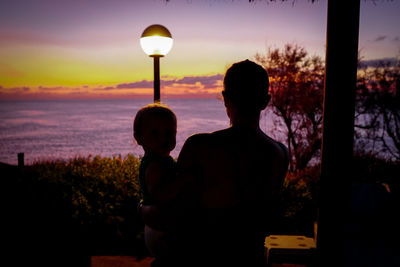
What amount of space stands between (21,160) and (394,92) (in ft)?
68.1

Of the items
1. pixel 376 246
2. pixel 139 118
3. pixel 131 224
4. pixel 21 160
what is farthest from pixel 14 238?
pixel 21 160

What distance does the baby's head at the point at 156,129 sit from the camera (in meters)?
2.08

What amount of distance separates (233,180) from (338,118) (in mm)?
917

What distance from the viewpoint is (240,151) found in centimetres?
161

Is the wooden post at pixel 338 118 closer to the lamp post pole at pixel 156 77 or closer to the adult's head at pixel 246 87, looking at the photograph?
the adult's head at pixel 246 87

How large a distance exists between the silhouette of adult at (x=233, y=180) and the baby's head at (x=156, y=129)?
0.46m

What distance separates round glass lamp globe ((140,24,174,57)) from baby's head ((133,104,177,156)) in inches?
120

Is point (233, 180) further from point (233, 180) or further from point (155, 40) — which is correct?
point (155, 40)

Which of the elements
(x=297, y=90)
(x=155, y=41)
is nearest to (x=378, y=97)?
(x=297, y=90)

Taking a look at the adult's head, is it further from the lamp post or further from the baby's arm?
the lamp post

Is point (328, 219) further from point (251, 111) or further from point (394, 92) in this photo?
point (394, 92)

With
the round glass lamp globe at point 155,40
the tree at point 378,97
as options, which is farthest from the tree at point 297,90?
the round glass lamp globe at point 155,40

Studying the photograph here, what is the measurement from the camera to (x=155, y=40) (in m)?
4.95

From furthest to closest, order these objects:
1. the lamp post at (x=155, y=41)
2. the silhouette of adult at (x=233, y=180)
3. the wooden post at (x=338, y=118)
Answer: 1. the lamp post at (x=155, y=41)
2. the wooden post at (x=338, y=118)
3. the silhouette of adult at (x=233, y=180)
